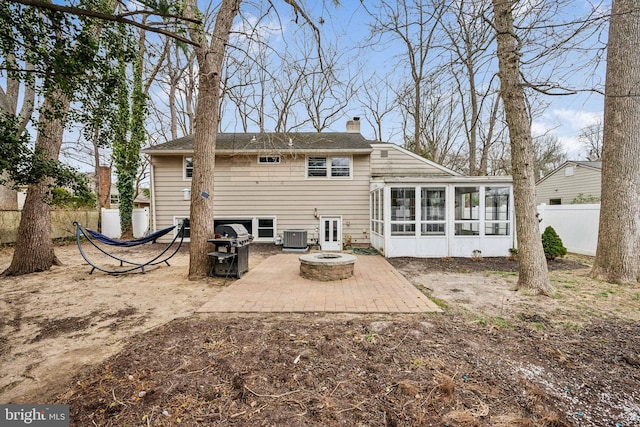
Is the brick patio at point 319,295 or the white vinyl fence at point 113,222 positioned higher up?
the white vinyl fence at point 113,222

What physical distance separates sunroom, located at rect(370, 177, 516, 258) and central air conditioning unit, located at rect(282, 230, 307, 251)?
3.05 m

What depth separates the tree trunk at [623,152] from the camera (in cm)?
529

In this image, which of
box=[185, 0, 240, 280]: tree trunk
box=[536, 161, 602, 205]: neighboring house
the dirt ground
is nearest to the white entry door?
box=[185, 0, 240, 280]: tree trunk

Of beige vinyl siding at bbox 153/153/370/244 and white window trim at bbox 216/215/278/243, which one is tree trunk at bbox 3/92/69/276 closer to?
beige vinyl siding at bbox 153/153/370/244

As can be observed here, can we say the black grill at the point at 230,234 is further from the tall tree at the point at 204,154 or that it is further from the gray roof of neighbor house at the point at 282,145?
the gray roof of neighbor house at the point at 282,145

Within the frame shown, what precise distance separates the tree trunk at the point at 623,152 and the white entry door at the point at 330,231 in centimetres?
741

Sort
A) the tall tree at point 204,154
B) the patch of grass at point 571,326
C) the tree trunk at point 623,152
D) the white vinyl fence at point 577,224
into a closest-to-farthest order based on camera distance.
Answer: the patch of grass at point 571,326, the tree trunk at point 623,152, the tall tree at point 204,154, the white vinyl fence at point 577,224

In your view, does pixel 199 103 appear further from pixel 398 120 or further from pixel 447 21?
pixel 398 120

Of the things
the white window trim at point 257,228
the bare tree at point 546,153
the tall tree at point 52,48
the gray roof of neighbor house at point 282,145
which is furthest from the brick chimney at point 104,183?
the bare tree at point 546,153

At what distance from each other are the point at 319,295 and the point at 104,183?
1903 centimetres

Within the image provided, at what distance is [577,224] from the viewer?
9.55 metres

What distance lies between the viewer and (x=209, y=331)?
3215mm

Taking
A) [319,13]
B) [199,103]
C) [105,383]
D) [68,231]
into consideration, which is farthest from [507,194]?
[68,231]

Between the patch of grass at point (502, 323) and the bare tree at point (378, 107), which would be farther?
the bare tree at point (378, 107)
